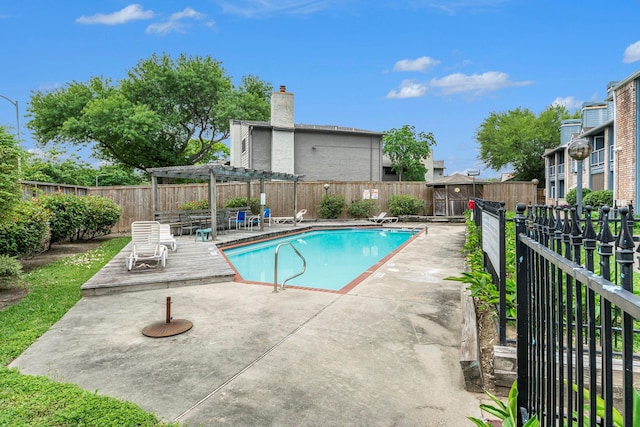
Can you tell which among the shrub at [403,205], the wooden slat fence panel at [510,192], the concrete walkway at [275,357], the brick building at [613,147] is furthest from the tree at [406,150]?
the concrete walkway at [275,357]

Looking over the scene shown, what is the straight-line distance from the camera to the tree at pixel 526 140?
118ft

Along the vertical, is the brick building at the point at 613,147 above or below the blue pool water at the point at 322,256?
above

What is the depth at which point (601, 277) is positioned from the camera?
1.19m

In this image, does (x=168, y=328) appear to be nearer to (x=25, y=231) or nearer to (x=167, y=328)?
(x=167, y=328)

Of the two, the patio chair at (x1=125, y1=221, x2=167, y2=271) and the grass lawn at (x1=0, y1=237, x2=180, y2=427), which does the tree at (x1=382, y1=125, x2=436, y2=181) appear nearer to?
the patio chair at (x1=125, y1=221, x2=167, y2=271)

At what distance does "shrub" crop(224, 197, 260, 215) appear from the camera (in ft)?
57.4

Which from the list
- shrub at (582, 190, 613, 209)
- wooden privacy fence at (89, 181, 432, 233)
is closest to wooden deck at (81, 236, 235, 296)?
wooden privacy fence at (89, 181, 432, 233)

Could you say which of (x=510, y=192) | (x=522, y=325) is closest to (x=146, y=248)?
(x=522, y=325)

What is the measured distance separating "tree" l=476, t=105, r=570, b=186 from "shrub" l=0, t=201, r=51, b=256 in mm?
37089

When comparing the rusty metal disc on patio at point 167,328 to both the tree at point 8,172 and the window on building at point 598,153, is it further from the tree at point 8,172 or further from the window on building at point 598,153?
the window on building at point 598,153

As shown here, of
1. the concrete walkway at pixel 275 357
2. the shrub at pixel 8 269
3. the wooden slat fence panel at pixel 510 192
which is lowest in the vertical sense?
the concrete walkway at pixel 275 357

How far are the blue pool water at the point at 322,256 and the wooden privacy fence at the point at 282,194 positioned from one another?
12.5 ft

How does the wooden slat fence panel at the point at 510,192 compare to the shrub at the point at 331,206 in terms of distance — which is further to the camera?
the wooden slat fence panel at the point at 510,192

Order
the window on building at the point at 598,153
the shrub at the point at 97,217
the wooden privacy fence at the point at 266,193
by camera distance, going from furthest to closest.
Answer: the window on building at the point at 598,153 < the wooden privacy fence at the point at 266,193 < the shrub at the point at 97,217
